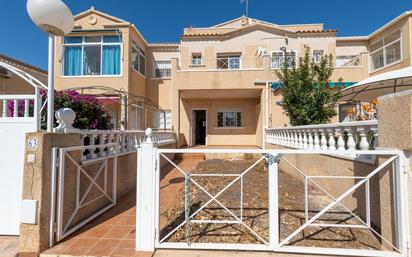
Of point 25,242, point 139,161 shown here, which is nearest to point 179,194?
point 139,161

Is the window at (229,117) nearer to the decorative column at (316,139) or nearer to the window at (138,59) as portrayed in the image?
the window at (138,59)

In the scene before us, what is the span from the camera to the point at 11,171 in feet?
11.6

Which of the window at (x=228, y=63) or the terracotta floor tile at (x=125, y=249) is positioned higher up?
the window at (x=228, y=63)

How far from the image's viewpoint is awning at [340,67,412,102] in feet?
16.0

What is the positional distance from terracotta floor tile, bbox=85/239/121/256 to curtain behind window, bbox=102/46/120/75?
1182 cm

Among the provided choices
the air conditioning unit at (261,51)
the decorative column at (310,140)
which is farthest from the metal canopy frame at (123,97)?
the air conditioning unit at (261,51)

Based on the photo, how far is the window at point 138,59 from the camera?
1449 centimetres

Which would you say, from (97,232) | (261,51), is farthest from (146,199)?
(261,51)

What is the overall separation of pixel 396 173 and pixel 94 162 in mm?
4902

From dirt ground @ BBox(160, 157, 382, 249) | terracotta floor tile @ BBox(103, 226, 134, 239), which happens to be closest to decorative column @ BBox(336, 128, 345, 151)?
dirt ground @ BBox(160, 157, 382, 249)

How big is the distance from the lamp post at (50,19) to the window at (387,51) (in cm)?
1698

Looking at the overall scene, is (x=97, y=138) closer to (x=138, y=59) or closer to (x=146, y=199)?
(x=146, y=199)

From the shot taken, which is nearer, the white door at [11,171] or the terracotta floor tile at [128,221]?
the white door at [11,171]

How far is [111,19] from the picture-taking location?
44.5ft
